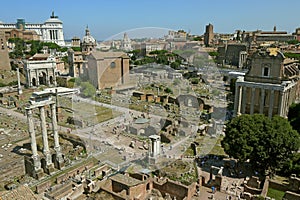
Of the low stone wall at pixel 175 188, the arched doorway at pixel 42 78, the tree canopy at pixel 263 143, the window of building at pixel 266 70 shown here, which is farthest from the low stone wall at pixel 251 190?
the arched doorway at pixel 42 78

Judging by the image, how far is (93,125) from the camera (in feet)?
104

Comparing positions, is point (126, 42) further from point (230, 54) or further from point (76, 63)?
point (230, 54)

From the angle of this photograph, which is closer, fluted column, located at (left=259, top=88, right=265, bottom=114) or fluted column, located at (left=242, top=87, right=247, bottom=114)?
fluted column, located at (left=259, top=88, right=265, bottom=114)

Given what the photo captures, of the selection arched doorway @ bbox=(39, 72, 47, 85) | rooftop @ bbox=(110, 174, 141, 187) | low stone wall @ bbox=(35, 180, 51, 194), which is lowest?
low stone wall @ bbox=(35, 180, 51, 194)

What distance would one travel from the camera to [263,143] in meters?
18.2

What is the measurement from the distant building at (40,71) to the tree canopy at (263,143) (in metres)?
45.8

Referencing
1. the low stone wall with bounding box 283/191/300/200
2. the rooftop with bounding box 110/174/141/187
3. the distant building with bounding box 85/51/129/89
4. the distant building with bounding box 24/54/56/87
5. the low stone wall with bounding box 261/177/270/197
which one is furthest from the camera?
the distant building with bounding box 24/54/56/87

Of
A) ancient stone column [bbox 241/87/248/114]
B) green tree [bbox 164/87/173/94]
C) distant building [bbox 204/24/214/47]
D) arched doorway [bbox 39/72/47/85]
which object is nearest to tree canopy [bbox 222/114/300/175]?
ancient stone column [bbox 241/87/248/114]

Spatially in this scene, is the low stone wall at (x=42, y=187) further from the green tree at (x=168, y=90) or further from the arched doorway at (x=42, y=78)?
the arched doorway at (x=42, y=78)

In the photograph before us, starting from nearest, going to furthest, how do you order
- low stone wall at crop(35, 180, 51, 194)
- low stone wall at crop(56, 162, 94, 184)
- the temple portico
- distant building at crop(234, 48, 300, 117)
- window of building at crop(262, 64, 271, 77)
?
low stone wall at crop(35, 180, 51, 194)
low stone wall at crop(56, 162, 94, 184)
the temple portico
distant building at crop(234, 48, 300, 117)
window of building at crop(262, 64, 271, 77)

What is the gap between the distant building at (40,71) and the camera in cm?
5311

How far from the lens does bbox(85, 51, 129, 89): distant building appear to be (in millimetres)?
45375

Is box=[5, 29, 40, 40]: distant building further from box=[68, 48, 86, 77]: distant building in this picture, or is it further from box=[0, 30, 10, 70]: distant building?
box=[68, 48, 86, 77]: distant building

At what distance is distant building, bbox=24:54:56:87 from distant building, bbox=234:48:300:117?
40726 millimetres
